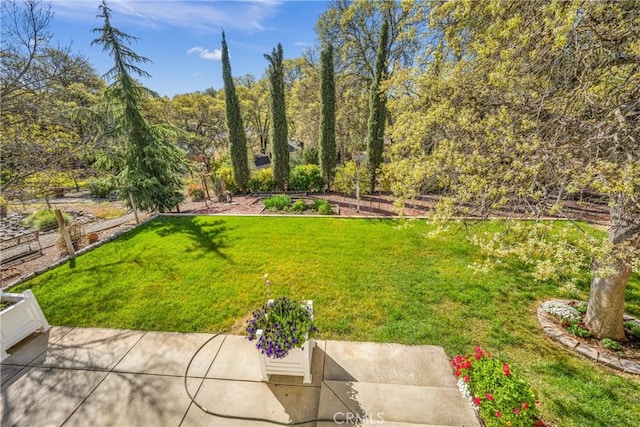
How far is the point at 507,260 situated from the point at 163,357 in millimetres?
7175

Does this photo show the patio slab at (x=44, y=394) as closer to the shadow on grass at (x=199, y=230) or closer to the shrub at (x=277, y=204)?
the shadow on grass at (x=199, y=230)

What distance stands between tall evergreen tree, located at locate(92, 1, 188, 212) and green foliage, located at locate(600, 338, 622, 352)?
12552 mm

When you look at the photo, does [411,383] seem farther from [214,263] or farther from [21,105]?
[21,105]

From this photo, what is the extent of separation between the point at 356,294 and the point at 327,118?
31.4 ft

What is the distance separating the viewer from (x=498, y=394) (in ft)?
8.13

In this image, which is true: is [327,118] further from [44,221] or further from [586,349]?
[44,221]

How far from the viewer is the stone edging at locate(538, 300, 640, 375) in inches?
128

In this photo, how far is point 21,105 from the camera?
A: 5383 millimetres

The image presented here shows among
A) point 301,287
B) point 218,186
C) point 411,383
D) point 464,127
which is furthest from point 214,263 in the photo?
point 218,186

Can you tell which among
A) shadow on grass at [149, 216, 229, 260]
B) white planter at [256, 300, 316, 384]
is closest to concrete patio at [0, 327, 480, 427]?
white planter at [256, 300, 316, 384]

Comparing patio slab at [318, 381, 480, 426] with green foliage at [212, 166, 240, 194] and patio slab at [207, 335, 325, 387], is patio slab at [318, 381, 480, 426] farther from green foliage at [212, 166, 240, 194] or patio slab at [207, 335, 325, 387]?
green foliage at [212, 166, 240, 194]

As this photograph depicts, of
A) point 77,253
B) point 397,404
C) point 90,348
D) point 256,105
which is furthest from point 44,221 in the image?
point 256,105

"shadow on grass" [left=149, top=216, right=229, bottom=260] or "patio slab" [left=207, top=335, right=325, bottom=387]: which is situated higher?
"shadow on grass" [left=149, top=216, right=229, bottom=260]

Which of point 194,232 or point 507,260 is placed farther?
point 194,232
